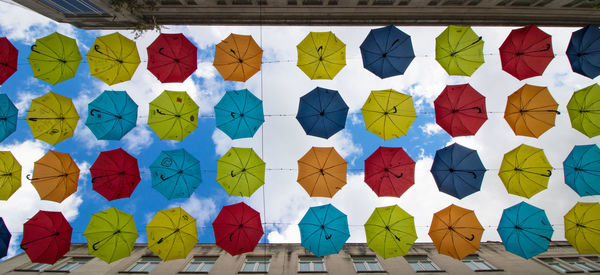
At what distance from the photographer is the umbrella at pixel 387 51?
39.4 ft

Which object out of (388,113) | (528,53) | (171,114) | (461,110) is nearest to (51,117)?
(171,114)

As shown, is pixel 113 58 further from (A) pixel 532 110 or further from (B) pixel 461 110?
(A) pixel 532 110

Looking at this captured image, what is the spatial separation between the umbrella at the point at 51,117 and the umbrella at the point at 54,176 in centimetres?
78

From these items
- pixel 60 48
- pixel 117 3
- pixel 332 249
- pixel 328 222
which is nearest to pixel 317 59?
pixel 328 222

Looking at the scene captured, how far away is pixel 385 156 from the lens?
12648mm

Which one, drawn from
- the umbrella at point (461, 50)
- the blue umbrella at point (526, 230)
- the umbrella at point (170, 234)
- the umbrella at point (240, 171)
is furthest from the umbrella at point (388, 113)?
the umbrella at point (170, 234)

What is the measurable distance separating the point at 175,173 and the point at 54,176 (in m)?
5.22

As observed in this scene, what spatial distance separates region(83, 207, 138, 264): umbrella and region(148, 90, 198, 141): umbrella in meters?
4.61

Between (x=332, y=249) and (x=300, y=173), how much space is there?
432 cm

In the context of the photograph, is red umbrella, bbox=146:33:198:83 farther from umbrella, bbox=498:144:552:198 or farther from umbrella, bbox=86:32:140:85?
umbrella, bbox=498:144:552:198

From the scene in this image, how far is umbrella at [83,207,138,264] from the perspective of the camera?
482 inches

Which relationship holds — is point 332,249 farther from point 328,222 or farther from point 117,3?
point 117,3

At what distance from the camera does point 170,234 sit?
1273 cm

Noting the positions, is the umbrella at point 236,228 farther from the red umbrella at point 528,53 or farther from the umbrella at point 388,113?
the red umbrella at point 528,53
